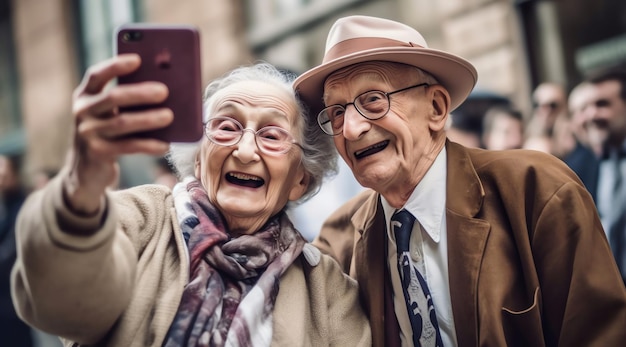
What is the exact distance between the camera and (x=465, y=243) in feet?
8.91

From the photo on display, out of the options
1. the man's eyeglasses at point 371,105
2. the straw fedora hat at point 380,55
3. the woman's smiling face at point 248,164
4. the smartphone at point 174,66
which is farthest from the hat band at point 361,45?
the smartphone at point 174,66

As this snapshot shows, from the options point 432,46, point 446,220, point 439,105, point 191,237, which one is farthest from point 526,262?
point 432,46

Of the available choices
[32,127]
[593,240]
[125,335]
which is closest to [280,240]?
[125,335]

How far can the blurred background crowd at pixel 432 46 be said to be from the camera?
4.91m

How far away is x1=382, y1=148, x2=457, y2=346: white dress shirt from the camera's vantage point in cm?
275

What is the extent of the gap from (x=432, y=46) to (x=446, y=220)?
5.02m

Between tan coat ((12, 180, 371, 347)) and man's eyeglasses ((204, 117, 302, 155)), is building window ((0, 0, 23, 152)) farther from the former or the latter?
tan coat ((12, 180, 371, 347))

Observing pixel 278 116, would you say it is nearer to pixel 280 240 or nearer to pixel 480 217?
pixel 280 240

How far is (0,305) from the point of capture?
731cm

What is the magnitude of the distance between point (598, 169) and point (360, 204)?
177 cm

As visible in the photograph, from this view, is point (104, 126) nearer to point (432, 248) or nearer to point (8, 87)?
point (432, 248)

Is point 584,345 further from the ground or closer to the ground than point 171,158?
closer to the ground

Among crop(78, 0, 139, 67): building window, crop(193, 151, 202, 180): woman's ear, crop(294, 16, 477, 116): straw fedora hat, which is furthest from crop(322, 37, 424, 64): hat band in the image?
crop(78, 0, 139, 67): building window

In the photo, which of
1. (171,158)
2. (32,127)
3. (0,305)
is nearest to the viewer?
(171,158)
